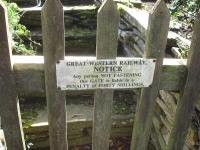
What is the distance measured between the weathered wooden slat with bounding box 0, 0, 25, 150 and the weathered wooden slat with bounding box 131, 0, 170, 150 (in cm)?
79

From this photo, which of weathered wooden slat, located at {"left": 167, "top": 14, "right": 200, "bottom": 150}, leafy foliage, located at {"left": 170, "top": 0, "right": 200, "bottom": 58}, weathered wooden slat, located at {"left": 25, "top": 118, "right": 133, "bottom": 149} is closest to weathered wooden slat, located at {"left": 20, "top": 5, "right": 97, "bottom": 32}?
leafy foliage, located at {"left": 170, "top": 0, "right": 200, "bottom": 58}

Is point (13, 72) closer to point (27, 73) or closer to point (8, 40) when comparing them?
point (27, 73)

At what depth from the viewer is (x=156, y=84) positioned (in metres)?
1.82

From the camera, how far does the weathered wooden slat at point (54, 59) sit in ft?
4.89

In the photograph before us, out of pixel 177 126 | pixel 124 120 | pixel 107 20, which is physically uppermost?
pixel 107 20

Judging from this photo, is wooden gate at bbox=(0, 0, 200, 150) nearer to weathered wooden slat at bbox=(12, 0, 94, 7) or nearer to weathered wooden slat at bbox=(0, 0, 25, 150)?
weathered wooden slat at bbox=(0, 0, 25, 150)

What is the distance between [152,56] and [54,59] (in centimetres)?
59

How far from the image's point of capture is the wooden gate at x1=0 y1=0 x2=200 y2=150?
154 centimetres

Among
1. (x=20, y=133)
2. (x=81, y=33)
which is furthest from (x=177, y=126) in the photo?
(x=81, y=33)

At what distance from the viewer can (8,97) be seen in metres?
1.71

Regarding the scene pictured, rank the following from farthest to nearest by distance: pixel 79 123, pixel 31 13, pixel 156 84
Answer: pixel 31 13
pixel 79 123
pixel 156 84

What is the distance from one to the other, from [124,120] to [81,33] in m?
1.67

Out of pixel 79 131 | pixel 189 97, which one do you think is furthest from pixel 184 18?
pixel 79 131

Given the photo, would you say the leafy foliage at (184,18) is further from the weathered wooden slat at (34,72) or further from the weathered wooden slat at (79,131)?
the weathered wooden slat at (79,131)
